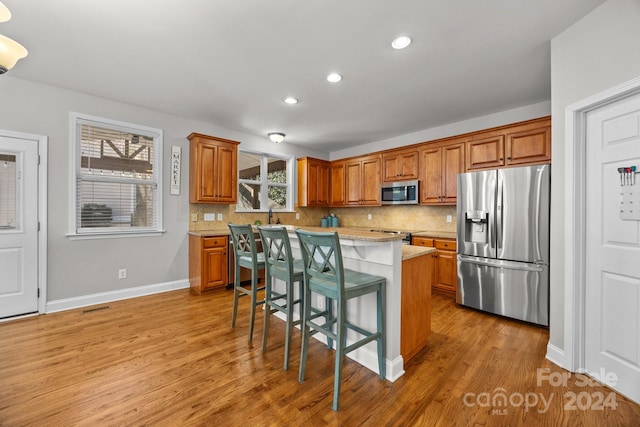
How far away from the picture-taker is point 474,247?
3.38 meters

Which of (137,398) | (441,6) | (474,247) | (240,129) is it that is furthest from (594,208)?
(240,129)

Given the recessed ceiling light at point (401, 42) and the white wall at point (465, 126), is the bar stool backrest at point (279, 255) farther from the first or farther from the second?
the white wall at point (465, 126)

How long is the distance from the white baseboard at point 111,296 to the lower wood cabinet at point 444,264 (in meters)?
3.84

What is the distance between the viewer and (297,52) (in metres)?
2.54

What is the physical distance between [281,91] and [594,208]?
3187 millimetres

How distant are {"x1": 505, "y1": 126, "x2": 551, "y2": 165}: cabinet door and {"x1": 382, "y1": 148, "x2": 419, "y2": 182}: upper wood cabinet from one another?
1.34 m

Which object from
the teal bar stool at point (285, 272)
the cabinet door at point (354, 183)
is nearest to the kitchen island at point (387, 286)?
the teal bar stool at point (285, 272)

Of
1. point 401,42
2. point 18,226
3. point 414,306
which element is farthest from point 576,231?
point 18,226

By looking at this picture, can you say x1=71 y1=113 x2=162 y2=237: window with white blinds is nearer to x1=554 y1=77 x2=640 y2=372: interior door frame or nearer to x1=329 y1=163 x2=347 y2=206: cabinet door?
x1=329 y1=163 x2=347 y2=206: cabinet door

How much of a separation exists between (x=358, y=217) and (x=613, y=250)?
4.29 metres

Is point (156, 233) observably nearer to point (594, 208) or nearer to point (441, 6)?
point (441, 6)

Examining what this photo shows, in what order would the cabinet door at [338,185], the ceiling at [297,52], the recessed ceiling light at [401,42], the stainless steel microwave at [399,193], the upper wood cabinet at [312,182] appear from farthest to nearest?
the cabinet door at [338,185]
the upper wood cabinet at [312,182]
the stainless steel microwave at [399,193]
the recessed ceiling light at [401,42]
the ceiling at [297,52]

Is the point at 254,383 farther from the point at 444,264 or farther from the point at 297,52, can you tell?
the point at 444,264

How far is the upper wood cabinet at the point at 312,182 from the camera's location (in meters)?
5.76
